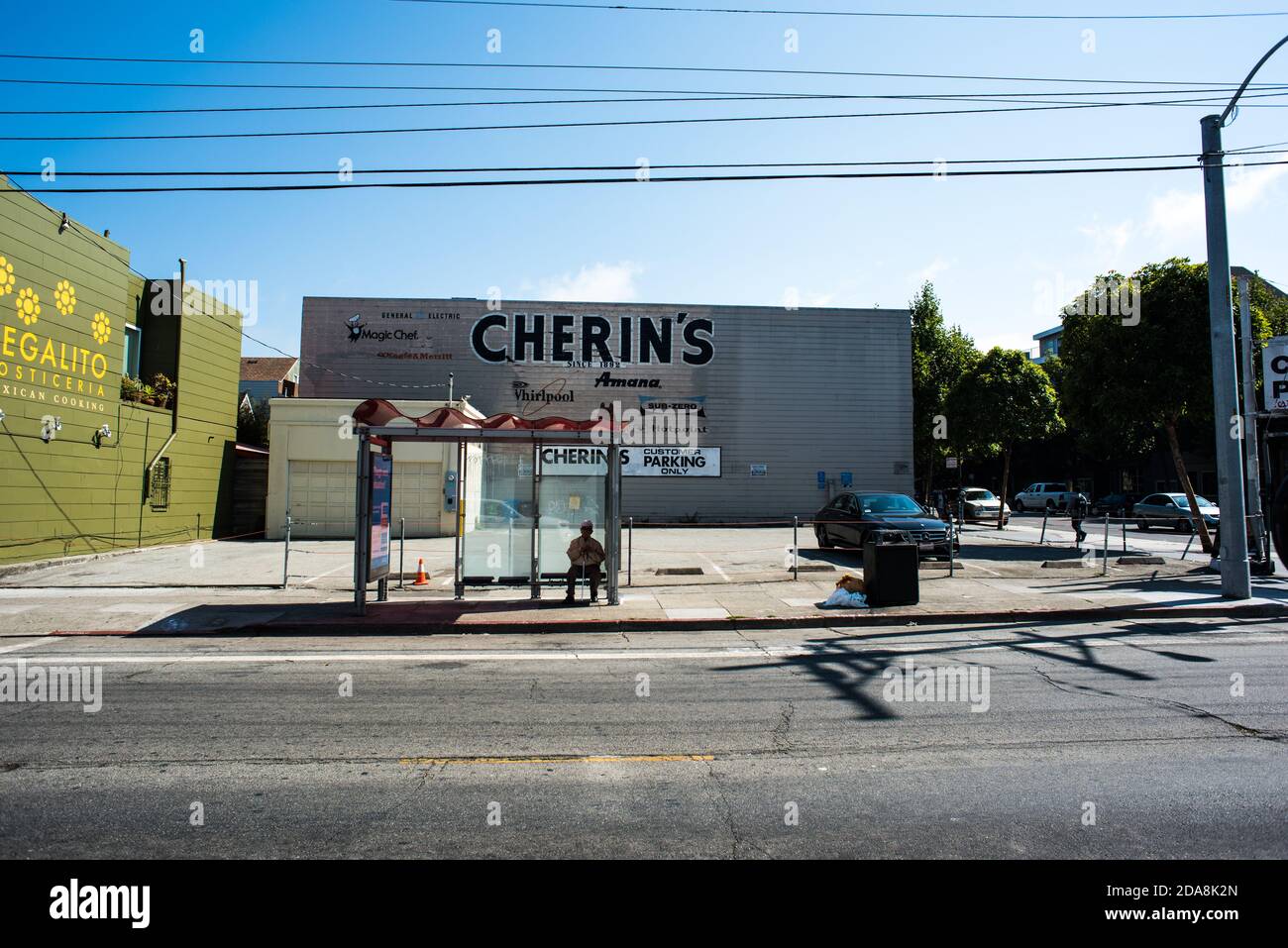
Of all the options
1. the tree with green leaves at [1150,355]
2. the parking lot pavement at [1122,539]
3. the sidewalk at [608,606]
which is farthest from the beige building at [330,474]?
the parking lot pavement at [1122,539]

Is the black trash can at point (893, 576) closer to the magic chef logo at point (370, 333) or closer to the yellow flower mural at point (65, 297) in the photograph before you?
the yellow flower mural at point (65, 297)

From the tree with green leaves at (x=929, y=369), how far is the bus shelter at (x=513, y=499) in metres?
29.5

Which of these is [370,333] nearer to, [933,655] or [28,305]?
[28,305]

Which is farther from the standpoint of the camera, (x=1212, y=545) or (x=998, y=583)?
(x=1212, y=545)

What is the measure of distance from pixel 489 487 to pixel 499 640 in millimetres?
3632

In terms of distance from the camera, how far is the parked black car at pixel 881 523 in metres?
16.5

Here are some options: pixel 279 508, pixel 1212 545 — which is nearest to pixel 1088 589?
pixel 1212 545

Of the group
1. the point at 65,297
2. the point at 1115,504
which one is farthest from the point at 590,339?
the point at 1115,504

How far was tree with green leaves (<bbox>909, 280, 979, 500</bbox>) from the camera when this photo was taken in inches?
1661

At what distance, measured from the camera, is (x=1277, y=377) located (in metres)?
14.7

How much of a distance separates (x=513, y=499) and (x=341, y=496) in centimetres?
1396

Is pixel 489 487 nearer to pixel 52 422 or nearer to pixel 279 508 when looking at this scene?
pixel 52 422

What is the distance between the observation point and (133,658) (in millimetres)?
8828
